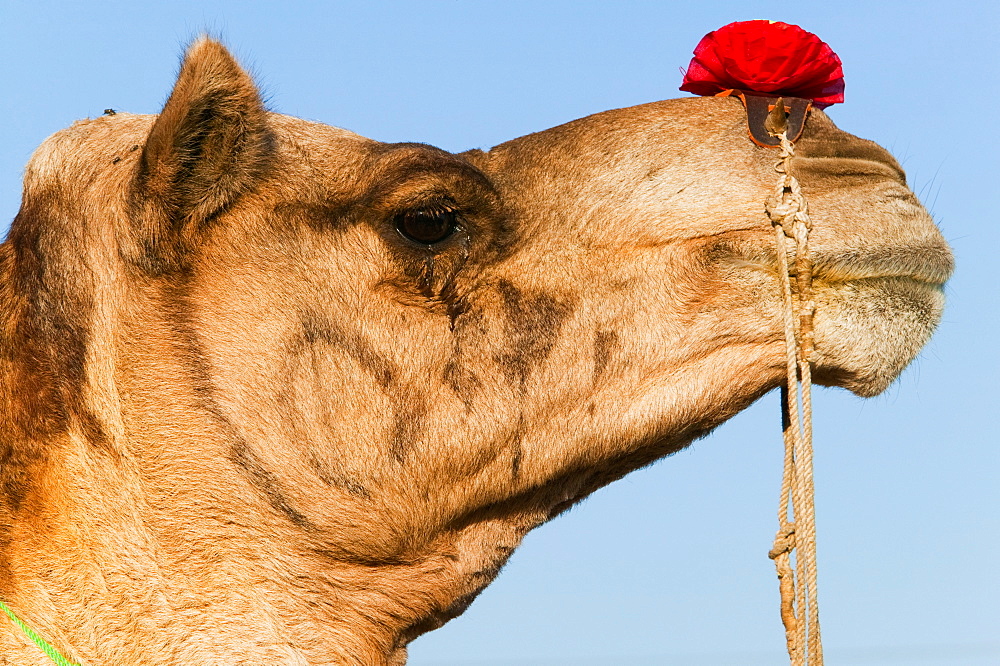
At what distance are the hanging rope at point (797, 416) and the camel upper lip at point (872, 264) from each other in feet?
0.17

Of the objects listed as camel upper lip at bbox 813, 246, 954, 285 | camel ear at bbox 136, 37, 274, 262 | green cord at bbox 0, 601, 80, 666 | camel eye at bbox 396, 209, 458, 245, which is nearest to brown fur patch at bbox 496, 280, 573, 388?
camel eye at bbox 396, 209, 458, 245

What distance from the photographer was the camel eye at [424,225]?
3949 mm

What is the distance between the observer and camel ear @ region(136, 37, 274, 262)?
377 centimetres

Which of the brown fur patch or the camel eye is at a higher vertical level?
the camel eye

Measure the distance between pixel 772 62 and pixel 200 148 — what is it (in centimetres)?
182

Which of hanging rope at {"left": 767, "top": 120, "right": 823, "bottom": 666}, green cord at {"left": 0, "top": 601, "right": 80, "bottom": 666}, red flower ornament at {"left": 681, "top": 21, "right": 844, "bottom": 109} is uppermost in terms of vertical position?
red flower ornament at {"left": 681, "top": 21, "right": 844, "bottom": 109}

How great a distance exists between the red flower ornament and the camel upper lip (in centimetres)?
67

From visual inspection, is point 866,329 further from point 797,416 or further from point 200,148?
point 200,148

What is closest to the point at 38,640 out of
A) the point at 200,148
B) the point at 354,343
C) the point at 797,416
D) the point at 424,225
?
the point at 354,343

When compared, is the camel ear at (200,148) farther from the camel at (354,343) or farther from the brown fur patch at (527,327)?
the brown fur patch at (527,327)

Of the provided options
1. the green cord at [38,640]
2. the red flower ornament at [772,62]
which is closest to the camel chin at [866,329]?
the red flower ornament at [772,62]

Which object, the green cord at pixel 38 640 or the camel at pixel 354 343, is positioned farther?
the camel at pixel 354 343

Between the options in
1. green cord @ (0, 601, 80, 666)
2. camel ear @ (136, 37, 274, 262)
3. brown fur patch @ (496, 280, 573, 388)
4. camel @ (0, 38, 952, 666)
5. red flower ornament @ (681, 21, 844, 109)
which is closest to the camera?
green cord @ (0, 601, 80, 666)

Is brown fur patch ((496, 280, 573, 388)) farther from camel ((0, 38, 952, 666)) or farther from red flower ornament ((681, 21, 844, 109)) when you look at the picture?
red flower ornament ((681, 21, 844, 109))
